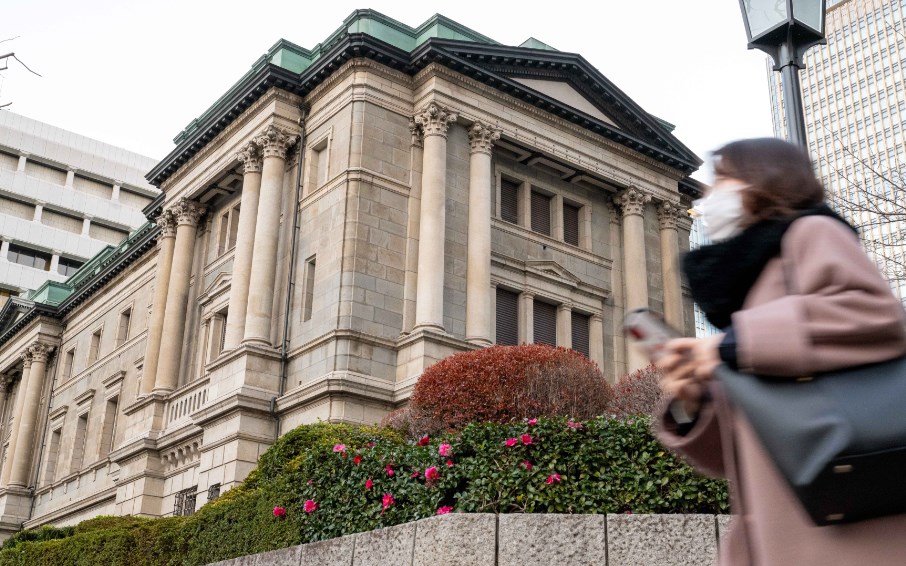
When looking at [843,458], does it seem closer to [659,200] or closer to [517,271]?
[517,271]

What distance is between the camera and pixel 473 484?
457 inches

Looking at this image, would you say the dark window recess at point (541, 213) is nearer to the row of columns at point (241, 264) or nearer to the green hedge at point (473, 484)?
the row of columns at point (241, 264)

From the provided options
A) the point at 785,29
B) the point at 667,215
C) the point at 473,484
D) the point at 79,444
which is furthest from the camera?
the point at 79,444

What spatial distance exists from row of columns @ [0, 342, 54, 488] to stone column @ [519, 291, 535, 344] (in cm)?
3043

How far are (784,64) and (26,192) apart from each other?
259 ft

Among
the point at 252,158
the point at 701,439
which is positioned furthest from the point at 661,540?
the point at 252,158

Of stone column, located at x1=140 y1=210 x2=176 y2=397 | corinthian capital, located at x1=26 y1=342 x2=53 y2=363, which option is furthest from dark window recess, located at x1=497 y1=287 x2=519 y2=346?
corinthian capital, located at x1=26 y1=342 x2=53 y2=363

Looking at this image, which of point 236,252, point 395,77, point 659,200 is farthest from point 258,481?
point 659,200

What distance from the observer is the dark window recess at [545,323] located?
30.5 m

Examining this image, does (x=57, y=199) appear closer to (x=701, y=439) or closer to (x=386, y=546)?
(x=386, y=546)

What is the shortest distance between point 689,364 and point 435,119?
26253 millimetres

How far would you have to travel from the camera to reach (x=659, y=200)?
34.4 meters

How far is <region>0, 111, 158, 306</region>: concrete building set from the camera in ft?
254

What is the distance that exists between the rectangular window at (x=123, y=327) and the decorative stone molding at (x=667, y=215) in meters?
24.5
